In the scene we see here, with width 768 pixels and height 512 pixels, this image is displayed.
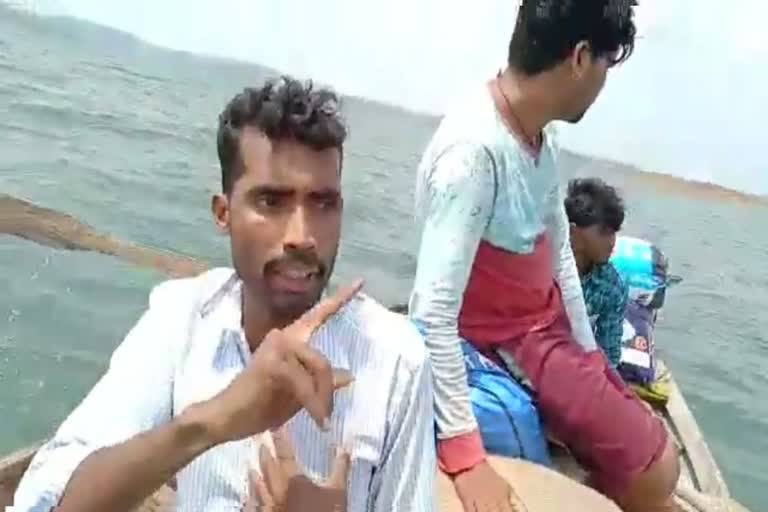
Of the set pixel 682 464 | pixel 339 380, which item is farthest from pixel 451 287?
pixel 682 464

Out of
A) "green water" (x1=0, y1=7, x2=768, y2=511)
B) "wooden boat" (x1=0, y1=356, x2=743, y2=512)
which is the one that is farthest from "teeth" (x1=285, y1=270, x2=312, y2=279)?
"green water" (x1=0, y1=7, x2=768, y2=511)

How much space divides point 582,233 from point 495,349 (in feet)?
2.88

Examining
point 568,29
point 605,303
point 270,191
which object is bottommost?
point 605,303

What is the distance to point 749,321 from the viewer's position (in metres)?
12.0

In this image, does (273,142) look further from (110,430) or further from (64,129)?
(64,129)

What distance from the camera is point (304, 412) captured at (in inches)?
63.0

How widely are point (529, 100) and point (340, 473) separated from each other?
1.15m

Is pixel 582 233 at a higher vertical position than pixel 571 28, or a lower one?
lower

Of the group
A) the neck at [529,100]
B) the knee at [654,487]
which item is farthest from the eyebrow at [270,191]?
the knee at [654,487]

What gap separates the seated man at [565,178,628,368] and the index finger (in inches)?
75.2

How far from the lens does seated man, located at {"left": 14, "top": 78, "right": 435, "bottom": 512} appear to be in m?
1.59

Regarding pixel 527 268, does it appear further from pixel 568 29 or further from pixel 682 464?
pixel 682 464

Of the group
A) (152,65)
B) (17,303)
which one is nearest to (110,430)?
(17,303)

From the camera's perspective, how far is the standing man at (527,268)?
7.57 feet
